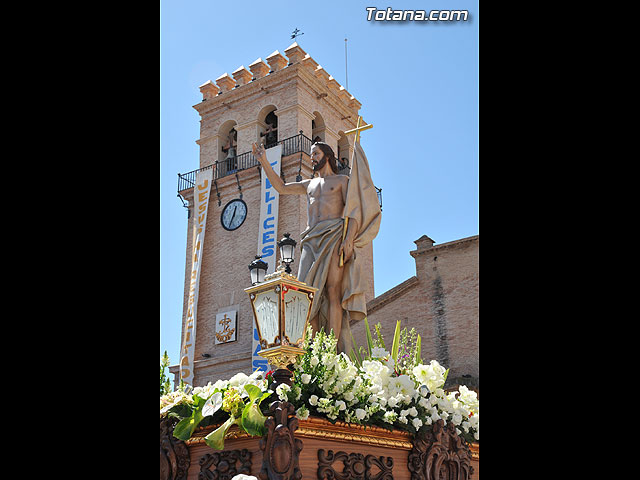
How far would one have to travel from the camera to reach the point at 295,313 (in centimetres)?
365

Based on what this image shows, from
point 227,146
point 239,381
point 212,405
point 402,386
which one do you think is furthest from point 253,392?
point 227,146

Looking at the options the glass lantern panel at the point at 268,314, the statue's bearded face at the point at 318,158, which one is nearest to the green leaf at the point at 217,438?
the glass lantern panel at the point at 268,314

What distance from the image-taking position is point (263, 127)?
82.2 ft

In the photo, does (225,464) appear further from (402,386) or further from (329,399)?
(402,386)

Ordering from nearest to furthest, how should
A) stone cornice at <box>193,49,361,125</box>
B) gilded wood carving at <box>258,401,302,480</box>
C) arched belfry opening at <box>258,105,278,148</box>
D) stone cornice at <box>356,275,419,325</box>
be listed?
gilded wood carving at <box>258,401,302,480</box> → stone cornice at <box>356,275,419,325</box> → stone cornice at <box>193,49,361,125</box> → arched belfry opening at <box>258,105,278,148</box>

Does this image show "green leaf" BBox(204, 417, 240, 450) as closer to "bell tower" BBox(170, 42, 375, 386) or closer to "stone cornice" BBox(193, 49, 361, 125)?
"bell tower" BBox(170, 42, 375, 386)

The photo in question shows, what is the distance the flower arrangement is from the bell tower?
1778 centimetres

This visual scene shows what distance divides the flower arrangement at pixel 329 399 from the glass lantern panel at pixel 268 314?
0.64 ft

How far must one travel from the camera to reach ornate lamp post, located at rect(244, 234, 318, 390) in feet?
11.4

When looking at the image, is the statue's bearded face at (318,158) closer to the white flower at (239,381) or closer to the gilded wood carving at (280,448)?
the white flower at (239,381)

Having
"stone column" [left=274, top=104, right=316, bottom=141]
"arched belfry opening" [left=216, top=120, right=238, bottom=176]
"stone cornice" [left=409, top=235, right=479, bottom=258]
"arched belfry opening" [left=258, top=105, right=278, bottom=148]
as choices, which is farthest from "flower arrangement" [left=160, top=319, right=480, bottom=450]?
"arched belfry opening" [left=216, top=120, right=238, bottom=176]
